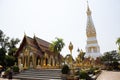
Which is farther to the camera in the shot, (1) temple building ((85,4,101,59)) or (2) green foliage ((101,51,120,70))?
(1) temple building ((85,4,101,59))

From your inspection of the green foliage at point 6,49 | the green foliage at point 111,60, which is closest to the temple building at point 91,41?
the green foliage at point 111,60

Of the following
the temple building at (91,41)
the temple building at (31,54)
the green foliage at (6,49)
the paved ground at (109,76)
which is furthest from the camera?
the temple building at (91,41)

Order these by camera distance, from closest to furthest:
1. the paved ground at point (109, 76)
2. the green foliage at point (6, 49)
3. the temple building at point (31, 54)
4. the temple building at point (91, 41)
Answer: the paved ground at point (109, 76)
the temple building at point (31, 54)
the green foliage at point (6, 49)
the temple building at point (91, 41)

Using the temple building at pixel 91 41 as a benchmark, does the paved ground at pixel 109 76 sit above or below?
below

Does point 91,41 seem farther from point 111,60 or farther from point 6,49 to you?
point 6,49

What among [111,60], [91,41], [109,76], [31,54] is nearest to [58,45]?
[31,54]

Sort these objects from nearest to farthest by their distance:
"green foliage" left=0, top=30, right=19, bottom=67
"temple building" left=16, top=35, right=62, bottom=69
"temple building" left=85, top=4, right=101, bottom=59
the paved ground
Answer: the paved ground, "temple building" left=16, top=35, right=62, bottom=69, "green foliage" left=0, top=30, right=19, bottom=67, "temple building" left=85, top=4, right=101, bottom=59

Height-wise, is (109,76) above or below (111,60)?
below

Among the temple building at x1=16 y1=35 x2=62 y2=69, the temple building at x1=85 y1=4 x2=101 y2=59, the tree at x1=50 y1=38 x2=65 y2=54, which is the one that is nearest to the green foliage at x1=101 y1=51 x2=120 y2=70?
the temple building at x1=85 y1=4 x2=101 y2=59

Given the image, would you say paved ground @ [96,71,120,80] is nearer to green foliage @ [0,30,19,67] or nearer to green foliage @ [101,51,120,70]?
green foliage @ [101,51,120,70]

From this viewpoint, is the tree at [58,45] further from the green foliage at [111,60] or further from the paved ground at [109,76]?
the green foliage at [111,60]

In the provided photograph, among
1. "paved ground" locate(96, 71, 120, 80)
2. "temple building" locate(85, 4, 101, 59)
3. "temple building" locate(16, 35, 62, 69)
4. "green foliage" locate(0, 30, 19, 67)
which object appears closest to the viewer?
"paved ground" locate(96, 71, 120, 80)

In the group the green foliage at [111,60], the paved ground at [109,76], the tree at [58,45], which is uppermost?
the tree at [58,45]

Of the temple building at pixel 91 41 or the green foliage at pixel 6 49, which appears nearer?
the green foliage at pixel 6 49
